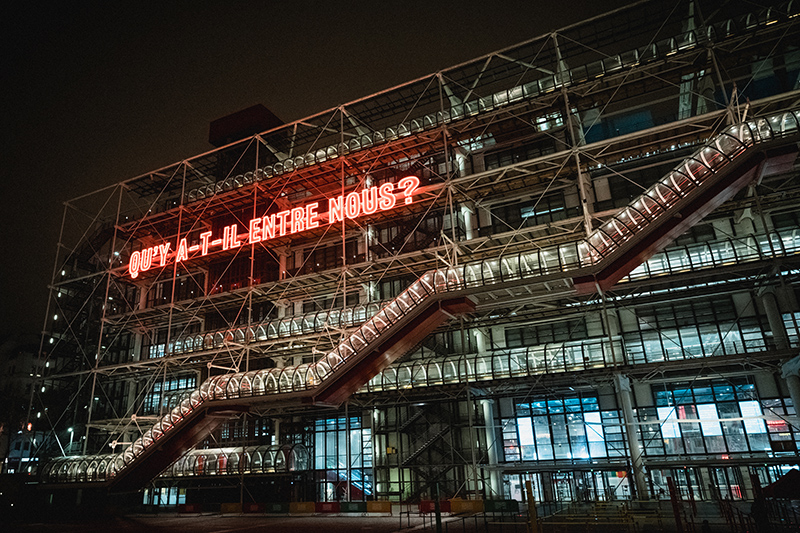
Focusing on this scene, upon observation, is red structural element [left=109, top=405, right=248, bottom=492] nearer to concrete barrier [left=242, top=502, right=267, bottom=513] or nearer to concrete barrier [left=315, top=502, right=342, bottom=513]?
concrete barrier [left=242, top=502, right=267, bottom=513]

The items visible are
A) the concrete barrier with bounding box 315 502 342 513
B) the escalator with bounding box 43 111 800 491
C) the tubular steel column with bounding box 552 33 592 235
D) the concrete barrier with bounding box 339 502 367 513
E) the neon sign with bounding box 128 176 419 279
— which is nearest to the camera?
the escalator with bounding box 43 111 800 491

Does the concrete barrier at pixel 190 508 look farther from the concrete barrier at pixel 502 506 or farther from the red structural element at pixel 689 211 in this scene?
the red structural element at pixel 689 211

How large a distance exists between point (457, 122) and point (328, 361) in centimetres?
1199

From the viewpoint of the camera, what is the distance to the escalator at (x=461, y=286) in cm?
1667

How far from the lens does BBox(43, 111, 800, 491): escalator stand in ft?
54.7

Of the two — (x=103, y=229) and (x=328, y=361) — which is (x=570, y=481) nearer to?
(x=328, y=361)

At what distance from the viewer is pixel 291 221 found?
1056 inches

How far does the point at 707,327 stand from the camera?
22484 mm

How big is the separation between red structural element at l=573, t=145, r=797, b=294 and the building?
3.3 inches

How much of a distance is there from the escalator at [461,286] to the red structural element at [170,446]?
0.04 m

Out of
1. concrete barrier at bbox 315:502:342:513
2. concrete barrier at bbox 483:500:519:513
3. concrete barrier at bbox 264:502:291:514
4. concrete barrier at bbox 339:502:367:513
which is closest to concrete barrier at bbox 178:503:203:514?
concrete barrier at bbox 264:502:291:514

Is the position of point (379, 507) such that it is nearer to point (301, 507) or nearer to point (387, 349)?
point (301, 507)

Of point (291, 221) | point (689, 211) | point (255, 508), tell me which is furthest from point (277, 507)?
point (689, 211)

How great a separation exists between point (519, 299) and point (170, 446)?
1613 centimetres
